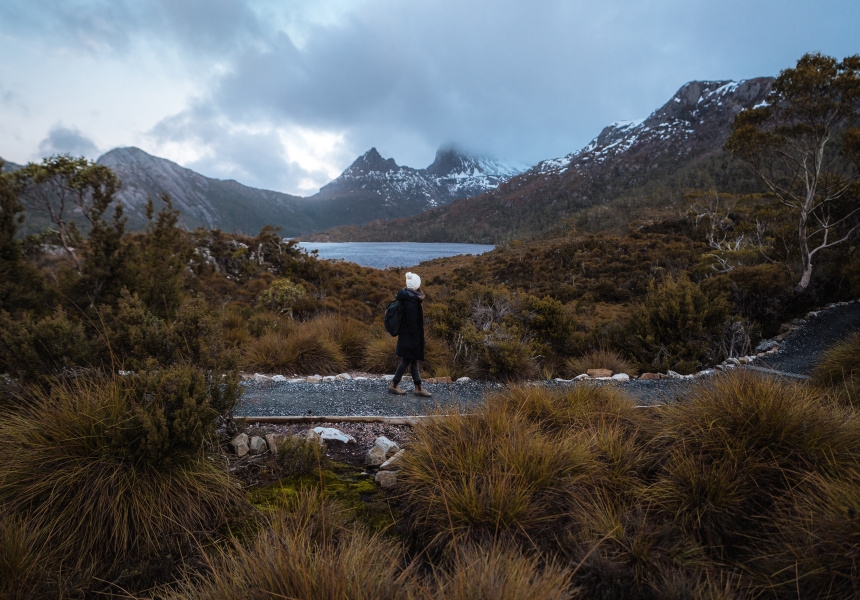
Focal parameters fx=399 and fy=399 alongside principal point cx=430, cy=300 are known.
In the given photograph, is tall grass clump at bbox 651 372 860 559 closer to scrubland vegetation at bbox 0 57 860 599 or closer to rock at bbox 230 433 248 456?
scrubland vegetation at bbox 0 57 860 599

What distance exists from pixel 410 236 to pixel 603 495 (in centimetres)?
16750

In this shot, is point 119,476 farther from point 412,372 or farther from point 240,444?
point 412,372

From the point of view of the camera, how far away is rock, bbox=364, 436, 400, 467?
369cm

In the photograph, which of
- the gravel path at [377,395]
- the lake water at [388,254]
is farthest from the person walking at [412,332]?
the lake water at [388,254]

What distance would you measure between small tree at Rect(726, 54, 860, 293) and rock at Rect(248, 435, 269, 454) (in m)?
15.5

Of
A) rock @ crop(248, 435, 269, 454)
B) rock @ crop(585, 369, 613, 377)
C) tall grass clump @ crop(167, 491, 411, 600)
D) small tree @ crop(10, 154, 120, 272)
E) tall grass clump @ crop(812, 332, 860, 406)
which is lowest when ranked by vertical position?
rock @ crop(585, 369, 613, 377)

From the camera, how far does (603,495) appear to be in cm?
275

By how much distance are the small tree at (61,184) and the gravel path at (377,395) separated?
372 inches

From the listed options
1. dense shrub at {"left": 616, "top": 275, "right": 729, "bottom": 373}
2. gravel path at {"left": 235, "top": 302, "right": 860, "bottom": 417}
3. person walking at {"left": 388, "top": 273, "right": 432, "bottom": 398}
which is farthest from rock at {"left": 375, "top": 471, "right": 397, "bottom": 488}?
dense shrub at {"left": 616, "top": 275, "right": 729, "bottom": 373}

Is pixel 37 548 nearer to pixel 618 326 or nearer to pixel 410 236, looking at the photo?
pixel 618 326

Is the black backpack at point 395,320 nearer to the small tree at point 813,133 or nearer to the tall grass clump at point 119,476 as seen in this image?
the tall grass clump at point 119,476

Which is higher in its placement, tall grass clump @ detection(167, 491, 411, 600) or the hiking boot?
tall grass clump @ detection(167, 491, 411, 600)

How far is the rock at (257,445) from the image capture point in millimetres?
3686

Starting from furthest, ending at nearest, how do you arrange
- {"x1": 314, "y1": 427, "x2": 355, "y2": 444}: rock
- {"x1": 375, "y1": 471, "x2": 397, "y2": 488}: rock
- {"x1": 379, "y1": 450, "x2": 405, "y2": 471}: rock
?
{"x1": 314, "y1": 427, "x2": 355, "y2": 444}: rock < {"x1": 379, "y1": 450, "x2": 405, "y2": 471}: rock < {"x1": 375, "y1": 471, "x2": 397, "y2": 488}: rock
